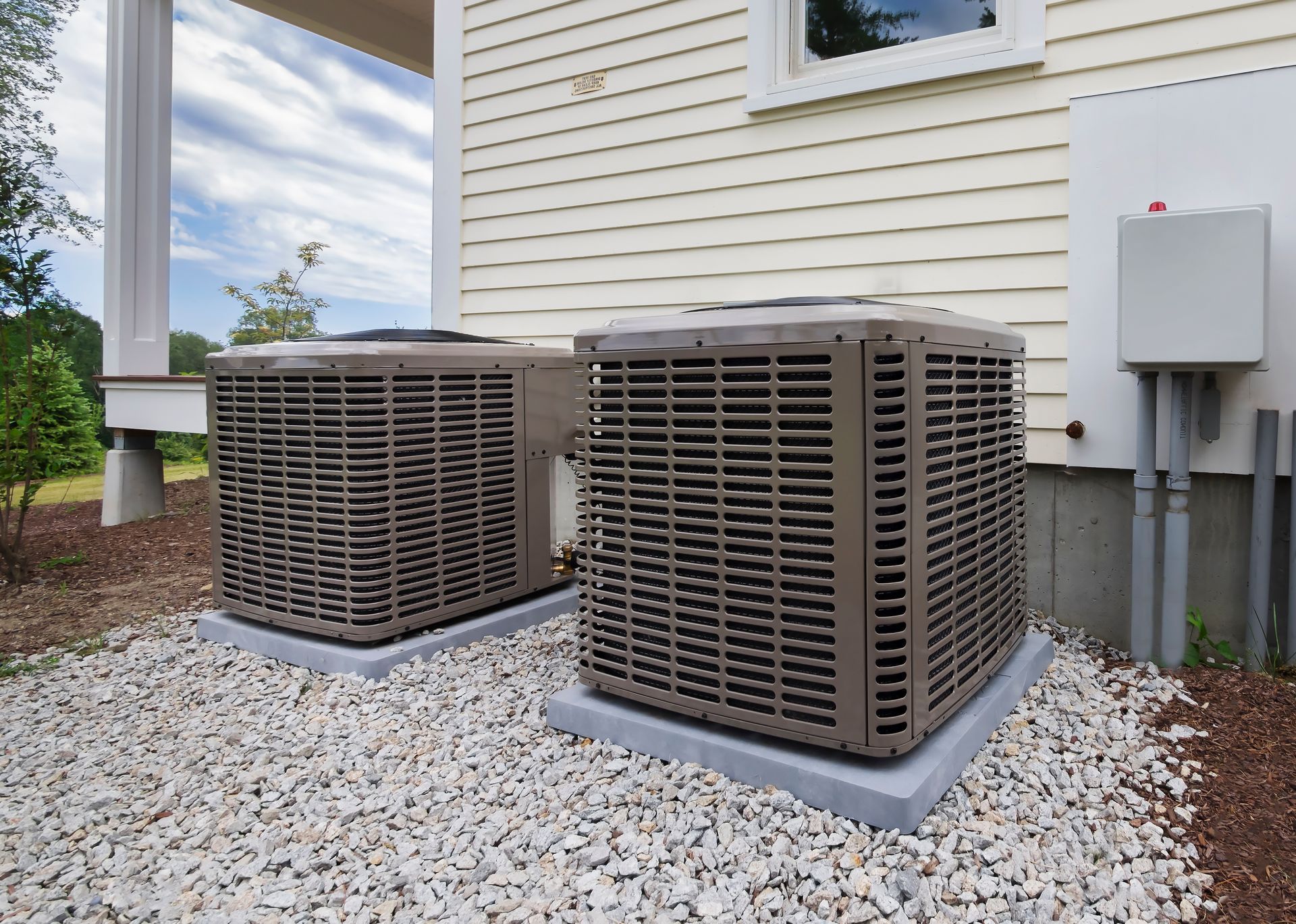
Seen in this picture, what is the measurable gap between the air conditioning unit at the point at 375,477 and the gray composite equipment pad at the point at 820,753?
2.67 feet

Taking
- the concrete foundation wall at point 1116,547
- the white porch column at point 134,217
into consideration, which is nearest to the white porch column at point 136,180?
the white porch column at point 134,217

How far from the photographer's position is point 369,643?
2.46 metres

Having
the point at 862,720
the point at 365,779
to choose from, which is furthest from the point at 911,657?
the point at 365,779

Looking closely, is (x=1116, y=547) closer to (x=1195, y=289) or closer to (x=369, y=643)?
(x=1195, y=289)

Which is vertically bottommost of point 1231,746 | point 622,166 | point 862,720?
point 1231,746

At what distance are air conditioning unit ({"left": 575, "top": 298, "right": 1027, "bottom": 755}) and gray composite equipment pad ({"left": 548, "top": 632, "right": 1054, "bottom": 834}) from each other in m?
0.06

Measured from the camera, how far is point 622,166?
3.53 meters

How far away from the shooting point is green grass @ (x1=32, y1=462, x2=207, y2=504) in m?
7.37

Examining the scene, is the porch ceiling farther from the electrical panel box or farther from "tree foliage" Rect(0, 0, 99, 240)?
the electrical panel box

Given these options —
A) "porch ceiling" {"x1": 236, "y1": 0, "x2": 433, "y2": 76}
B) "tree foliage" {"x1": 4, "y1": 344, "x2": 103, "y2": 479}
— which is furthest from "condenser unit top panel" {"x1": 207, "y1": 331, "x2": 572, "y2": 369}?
"porch ceiling" {"x1": 236, "y1": 0, "x2": 433, "y2": 76}

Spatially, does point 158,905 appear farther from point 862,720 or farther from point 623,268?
point 623,268

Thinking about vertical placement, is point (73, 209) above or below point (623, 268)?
above

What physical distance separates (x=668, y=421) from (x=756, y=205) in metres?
1.81

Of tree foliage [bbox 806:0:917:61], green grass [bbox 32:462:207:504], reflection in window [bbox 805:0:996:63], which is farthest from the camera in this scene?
green grass [bbox 32:462:207:504]
